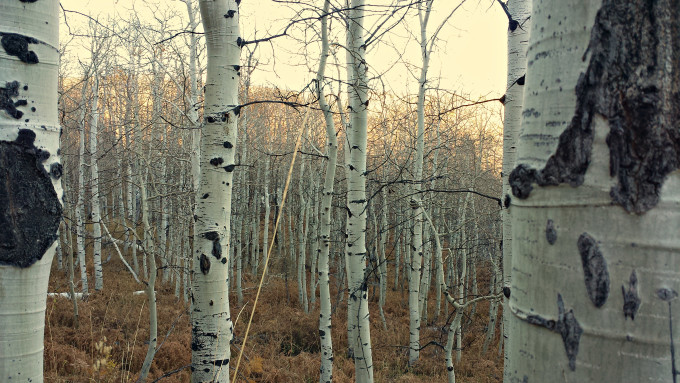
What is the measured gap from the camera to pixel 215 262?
3166 millimetres

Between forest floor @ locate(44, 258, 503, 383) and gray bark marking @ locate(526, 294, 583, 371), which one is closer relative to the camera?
gray bark marking @ locate(526, 294, 583, 371)

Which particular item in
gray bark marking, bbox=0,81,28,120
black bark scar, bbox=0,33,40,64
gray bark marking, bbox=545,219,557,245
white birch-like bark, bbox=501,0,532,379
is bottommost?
gray bark marking, bbox=545,219,557,245

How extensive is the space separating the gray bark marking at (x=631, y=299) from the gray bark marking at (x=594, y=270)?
2cm

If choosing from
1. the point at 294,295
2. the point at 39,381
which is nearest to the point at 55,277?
the point at 294,295

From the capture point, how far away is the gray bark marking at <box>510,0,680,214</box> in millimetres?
566

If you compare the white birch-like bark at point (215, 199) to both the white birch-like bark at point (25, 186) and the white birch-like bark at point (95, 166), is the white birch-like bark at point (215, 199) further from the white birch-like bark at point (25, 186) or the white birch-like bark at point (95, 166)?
the white birch-like bark at point (95, 166)

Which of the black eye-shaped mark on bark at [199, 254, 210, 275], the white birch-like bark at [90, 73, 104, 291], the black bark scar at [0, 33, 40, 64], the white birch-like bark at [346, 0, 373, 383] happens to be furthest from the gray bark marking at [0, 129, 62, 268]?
the white birch-like bark at [90, 73, 104, 291]

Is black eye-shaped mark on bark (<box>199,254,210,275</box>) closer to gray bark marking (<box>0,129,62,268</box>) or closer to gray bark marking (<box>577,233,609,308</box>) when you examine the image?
gray bark marking (<box>0,129,62,268</box>)

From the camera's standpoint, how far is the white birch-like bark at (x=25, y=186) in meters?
1.26

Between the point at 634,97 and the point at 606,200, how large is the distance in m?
0.14

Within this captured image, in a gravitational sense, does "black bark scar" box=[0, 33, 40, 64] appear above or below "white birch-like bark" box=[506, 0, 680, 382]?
above

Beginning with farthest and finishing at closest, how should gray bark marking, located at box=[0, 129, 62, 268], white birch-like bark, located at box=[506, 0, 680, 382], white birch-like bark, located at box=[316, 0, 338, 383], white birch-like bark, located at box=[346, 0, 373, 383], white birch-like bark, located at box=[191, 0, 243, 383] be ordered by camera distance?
white birch-like bark, located at box=[316, 0, 338, 383]
white birch-like bark, located at box=[346, 0, 373, 383]
white birch-like bark, located at box=[191, 0, 243, 383]
gray bark marking, located at box=[0, 129, 62, 268]
white birch-like bark, located at box=[506, 0, 680, 382]

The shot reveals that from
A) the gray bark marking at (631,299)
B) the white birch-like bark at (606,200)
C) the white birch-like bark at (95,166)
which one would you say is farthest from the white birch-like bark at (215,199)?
the white birch-like bark at (95,166)

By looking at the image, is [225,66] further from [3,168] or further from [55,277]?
[55,277]
